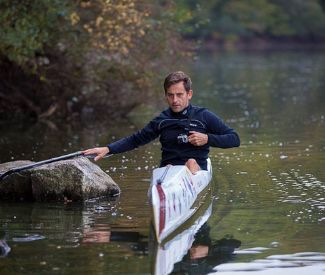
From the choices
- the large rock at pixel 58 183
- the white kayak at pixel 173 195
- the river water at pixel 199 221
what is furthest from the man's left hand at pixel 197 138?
the large rock at pixel 58 183

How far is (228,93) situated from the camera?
35.3 metres

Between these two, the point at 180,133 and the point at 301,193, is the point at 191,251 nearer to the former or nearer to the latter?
the point at 180,133

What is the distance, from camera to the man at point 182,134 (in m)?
11.3

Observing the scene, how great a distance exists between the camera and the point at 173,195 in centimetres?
1017

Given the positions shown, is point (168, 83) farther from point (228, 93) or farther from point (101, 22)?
point (228, 93)

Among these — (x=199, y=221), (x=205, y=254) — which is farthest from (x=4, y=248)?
(x=199, y=221)

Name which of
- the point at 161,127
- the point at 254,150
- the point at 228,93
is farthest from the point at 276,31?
the point at 161,127

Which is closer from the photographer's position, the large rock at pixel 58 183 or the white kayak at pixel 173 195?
the white kayak at pixel 173 195

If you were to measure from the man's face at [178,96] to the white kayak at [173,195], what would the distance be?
0.67 metres

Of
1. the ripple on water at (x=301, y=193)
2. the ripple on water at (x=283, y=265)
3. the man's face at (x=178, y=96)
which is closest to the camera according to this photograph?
the ripple on water at (x=283, y=265)

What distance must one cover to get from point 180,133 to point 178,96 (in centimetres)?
53

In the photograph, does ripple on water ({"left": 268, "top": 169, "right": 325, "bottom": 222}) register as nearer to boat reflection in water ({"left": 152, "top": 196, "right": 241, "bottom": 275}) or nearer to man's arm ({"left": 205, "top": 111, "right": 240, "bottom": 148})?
man's arm ({"left": 205, "top": 111, "right": 240, "bottom": 148})

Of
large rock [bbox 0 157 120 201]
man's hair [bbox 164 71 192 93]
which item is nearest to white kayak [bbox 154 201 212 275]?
man's hair [bbox 164 71 192 93]

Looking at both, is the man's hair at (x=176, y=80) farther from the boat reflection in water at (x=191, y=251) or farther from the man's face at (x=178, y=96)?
the boat reflection in water at (x=191, y=251)
